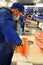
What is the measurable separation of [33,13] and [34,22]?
269mm

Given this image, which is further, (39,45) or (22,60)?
(39,45)

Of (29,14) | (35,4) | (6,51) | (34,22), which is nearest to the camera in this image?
(6,51)

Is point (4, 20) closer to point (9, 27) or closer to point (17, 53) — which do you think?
point (9, 27)

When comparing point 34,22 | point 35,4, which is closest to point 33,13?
point 34,22

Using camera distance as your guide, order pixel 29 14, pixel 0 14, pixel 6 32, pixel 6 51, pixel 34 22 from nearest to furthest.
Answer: pixel 6 32 < pixel 0 14 < pixel 6 51 < pixel 34 22 < pixel 29 14

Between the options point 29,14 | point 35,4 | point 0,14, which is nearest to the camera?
point 0,14

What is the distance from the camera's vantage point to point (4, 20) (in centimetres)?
91

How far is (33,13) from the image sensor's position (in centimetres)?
236

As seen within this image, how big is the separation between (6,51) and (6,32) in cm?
29

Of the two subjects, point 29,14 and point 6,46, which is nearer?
point 6,46

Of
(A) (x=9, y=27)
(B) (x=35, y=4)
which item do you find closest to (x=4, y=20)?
(A) (x=9, y=27)

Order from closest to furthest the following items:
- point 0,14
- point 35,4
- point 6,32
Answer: point 6,32
point 0,14
point 35,4

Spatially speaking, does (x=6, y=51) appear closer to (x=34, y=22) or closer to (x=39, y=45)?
(x=39, y=45)

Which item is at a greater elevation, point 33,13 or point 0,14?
point 0,14
